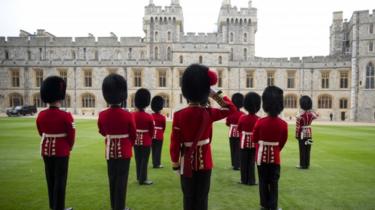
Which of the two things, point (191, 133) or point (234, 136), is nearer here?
point (191, 133)

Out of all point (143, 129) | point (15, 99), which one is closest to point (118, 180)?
point (143, 129)

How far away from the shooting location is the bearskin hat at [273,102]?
18.3 ft

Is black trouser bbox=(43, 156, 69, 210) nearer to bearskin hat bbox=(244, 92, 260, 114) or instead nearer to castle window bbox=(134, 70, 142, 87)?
bearskin hat bbox=(244, 92, 260, 114)

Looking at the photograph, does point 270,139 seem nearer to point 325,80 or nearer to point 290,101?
point 290,101

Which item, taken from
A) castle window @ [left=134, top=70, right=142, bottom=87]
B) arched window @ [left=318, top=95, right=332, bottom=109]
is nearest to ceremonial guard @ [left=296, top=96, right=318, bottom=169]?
castle window @ [left=134, top=70, right=142, bottom=87]

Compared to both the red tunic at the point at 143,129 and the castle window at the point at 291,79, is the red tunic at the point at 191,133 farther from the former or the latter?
the castle window at the point at 291,79

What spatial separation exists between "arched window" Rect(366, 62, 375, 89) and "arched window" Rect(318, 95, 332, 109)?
15.6ft

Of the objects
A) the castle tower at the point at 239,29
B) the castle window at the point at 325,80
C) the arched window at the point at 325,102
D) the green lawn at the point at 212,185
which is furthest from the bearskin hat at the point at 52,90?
the castle tower at the point at 239,29

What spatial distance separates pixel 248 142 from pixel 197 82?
3.39m

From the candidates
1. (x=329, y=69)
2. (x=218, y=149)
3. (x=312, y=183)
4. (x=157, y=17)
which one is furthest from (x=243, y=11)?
(x=312, y=183)

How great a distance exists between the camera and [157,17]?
4934 centimetres

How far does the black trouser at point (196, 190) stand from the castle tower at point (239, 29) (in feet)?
156

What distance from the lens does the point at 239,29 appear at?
5069cm

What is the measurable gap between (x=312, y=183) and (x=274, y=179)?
2636 mm
